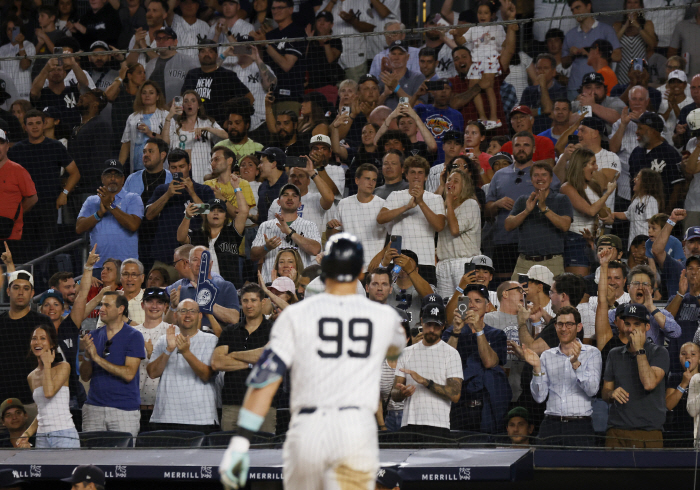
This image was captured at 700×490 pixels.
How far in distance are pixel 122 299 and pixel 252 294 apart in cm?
115

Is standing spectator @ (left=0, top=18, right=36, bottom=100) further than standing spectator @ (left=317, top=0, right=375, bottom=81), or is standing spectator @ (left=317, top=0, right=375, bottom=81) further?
standing spectator @ (left=317, top=0, right=375, bottom=81)

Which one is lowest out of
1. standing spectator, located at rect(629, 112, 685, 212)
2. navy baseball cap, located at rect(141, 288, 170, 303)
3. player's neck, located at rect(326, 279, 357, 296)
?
player's neck, located at rect(326, 279, 357, 296)

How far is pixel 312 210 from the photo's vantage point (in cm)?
1082

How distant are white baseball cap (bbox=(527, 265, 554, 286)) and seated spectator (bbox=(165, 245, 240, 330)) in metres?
2.76

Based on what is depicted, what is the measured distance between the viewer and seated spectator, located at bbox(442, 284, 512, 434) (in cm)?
865

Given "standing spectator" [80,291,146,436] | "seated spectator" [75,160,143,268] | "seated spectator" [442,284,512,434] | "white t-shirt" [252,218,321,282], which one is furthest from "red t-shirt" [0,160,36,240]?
"seated spectator" [442,284,512,434]

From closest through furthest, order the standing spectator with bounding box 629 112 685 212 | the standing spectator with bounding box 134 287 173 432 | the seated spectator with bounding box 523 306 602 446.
→ 1. the seated spectator with bounding box 523 306 602 446
2. the standing spectator with bounding box 134 287 173 432
3. the standing spectator with bounding box 629 112 685 212

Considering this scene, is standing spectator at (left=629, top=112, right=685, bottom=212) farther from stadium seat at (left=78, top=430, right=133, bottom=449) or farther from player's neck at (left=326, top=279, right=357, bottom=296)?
player's neck at (left=326, top=279, right=357, bottom=296)

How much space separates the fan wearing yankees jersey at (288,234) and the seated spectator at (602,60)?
435cm

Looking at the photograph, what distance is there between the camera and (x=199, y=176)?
11531 mm

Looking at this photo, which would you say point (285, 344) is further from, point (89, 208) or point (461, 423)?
point (89, 208)

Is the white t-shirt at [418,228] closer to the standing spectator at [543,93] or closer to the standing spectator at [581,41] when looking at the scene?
the standing spectator at [543,93]

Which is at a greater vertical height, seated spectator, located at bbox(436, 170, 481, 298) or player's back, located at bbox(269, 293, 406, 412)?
seated spectator, located at bbox(436, 170, 481, 298)

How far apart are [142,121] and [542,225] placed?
484 cm
